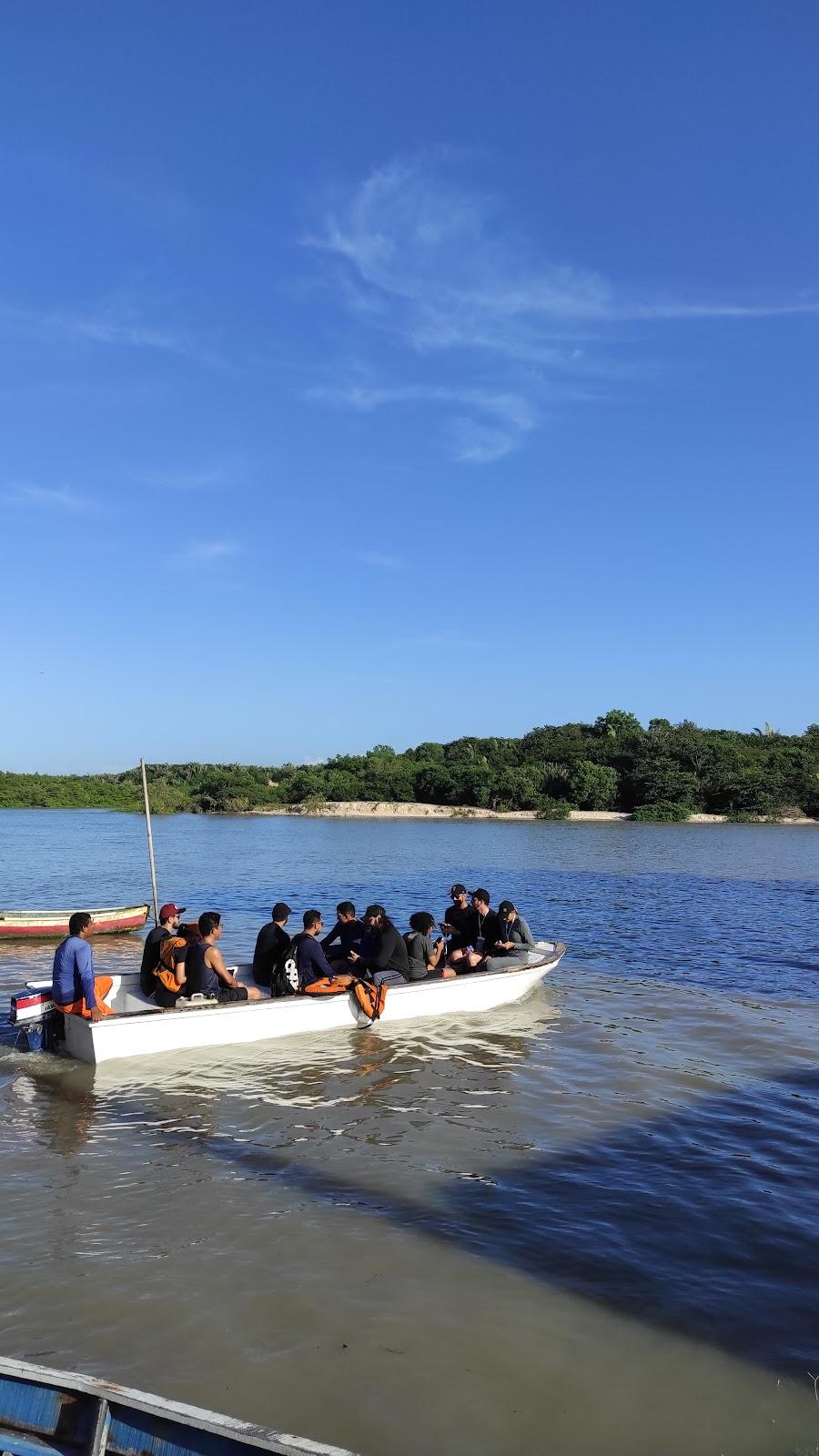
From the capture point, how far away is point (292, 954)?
1164 cm

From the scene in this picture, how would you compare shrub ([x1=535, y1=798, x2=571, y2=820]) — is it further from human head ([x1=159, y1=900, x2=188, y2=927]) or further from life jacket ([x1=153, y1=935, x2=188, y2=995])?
life jacket ([x1=153, y1=935, x2=188, y2=995])

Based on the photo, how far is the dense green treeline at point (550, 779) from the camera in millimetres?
73812

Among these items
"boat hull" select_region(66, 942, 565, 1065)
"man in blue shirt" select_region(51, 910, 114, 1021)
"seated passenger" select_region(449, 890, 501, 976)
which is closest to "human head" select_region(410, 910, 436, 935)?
"boat hull" select_region(66, 942, 565, 1065)

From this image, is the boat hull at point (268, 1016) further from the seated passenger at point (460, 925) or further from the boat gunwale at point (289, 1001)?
the seated passenger at point (460, 925)

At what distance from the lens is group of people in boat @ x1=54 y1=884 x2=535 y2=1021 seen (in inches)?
406

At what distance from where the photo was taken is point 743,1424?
4645 millimetres

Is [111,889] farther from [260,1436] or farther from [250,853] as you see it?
[260,1436]

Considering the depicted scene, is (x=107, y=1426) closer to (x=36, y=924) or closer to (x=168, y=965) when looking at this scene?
(x=168, y=965)

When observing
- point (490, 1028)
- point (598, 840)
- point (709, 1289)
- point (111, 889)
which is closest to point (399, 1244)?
point (709, 1289)

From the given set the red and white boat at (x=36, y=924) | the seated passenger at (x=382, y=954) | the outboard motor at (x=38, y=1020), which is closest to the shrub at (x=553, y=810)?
the red and white boat at (x=36, y=924)

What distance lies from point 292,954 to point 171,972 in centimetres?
151

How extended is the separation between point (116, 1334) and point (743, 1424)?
3299 millimetres

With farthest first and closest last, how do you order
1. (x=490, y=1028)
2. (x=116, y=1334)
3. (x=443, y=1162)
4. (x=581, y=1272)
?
1. (x=490, y=1028)
2. (x=443, y=1162)
3. (x=581, y=1272)
4. (x=116, y=1334)

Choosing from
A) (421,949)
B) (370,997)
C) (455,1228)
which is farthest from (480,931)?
(455,1228)
